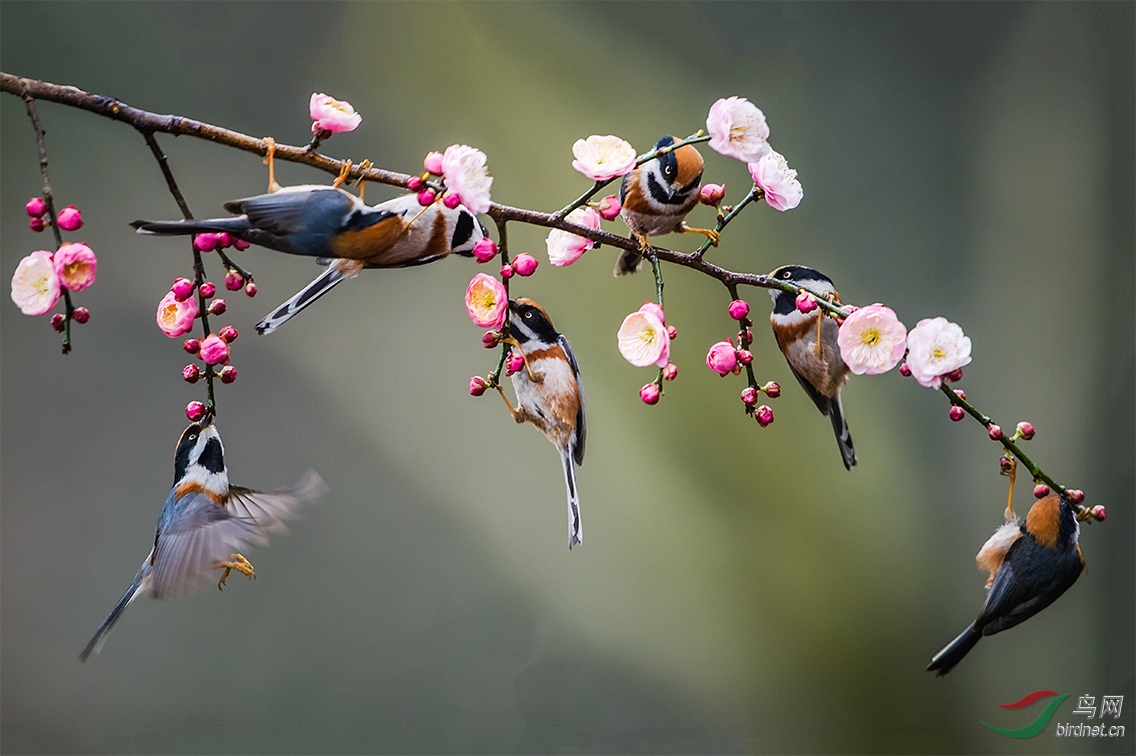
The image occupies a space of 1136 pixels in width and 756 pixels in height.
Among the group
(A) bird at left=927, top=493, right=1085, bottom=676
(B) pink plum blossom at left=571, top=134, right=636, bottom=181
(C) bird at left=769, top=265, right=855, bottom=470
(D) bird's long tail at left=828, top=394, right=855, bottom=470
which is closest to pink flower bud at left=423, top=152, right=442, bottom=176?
(B) pink plum blossom at left=571, top=134, right=636, bottom=181

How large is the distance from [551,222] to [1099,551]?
1.36m

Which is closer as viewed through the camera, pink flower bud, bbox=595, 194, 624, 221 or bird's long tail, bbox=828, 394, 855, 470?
pink flower bud, bbox=595, 194, 624, 221

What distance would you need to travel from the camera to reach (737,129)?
64 cm

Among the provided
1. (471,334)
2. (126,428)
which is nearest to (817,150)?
(471,334)

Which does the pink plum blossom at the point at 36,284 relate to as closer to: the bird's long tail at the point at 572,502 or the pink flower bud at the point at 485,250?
the pink flower bud at the point at 485,250

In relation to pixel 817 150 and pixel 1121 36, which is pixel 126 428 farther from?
pixel 1121 36

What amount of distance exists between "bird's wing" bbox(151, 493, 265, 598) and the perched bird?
18cm

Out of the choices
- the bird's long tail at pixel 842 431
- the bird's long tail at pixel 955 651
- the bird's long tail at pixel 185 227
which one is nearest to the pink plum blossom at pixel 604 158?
the bird's long tail at pixel 185 227

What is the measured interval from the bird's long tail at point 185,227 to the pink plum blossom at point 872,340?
0.47 metres

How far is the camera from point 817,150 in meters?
1.51

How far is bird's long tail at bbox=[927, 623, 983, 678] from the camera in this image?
86 centimetres

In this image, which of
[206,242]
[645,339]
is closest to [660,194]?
[645,339]

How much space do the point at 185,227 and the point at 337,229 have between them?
108 millimetres

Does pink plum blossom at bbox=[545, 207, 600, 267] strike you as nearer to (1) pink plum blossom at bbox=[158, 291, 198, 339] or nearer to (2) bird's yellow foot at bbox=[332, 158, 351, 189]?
(2) bird's yellow foot at bbox=[332, 158, 351, 189]
